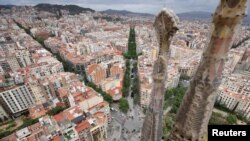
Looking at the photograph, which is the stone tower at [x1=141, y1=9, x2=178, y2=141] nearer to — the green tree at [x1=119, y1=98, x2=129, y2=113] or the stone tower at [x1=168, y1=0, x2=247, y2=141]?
the stone tower at [x1=168, y1=0, x2=247, y2=141]

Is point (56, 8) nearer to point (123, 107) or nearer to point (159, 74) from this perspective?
point (123, 107)

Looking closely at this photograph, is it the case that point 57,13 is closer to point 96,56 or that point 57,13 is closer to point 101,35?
point 101,35

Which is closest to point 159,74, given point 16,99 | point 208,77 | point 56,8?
point 208,77

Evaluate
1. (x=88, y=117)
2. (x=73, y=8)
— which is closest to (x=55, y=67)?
(x=88, y=117)

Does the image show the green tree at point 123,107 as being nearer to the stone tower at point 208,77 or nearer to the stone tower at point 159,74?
the stone tower at point 159,74

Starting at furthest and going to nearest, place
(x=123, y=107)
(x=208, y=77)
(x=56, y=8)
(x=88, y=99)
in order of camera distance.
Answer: (x=56, y=8) < (x=123, y=107) < (x=88, y=99) < (x=208, y=77)

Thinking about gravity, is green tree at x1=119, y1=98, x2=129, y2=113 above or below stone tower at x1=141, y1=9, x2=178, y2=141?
below

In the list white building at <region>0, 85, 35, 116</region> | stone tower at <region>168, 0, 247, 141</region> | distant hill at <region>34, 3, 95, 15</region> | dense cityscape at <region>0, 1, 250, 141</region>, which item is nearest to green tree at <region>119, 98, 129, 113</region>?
dense cityscape at <region>0, 1, 250, 141</region>

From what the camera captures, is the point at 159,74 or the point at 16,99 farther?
the point at 16,99

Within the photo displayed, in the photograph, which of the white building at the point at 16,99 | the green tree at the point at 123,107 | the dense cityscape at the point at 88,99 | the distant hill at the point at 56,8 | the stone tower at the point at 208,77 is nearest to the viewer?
the stone tower at the point at 208,77

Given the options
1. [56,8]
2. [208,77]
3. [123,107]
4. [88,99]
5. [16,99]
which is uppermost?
[56,8]

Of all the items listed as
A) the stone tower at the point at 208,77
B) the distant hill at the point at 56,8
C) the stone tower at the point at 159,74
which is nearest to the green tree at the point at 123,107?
the stone tower at the point at 159,74
